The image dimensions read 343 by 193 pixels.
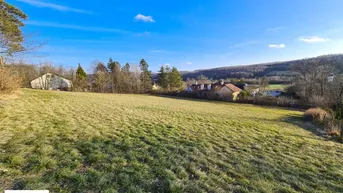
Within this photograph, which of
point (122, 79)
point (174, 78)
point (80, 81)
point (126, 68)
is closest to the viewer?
point (80, 81)

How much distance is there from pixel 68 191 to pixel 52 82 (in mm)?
43103

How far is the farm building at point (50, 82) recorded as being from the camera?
113 ft

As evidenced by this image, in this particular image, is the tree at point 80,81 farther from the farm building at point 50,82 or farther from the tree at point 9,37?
the tree at point 9,37

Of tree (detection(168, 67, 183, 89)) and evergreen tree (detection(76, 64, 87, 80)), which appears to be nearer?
evergreen tree (detection(76, 64, 87, 80))

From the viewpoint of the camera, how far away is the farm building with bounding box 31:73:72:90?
3450 cm

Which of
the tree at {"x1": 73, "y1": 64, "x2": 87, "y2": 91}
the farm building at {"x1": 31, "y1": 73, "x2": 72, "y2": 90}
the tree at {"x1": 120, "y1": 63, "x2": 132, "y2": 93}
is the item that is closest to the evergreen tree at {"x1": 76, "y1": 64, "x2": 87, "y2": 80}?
the tree at {"x1": 73, "y1": 64, "x2": 87, "y2": 91}

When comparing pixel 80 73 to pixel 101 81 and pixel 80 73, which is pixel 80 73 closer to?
pixel 80 73

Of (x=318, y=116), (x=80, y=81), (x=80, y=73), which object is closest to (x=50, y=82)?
(x=80, y=73)

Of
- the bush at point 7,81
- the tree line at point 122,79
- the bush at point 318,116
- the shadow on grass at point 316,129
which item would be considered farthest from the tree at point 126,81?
the bush at point 318,116

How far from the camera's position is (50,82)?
35344mm

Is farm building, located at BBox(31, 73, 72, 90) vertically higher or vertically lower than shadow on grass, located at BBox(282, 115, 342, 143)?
higher

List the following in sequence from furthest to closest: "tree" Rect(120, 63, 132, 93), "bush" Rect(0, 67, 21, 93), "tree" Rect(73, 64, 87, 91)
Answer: "tree" Rect(120, 63, 132, 93)
"tree" Rect(73, 64, 87, 91)
"bush" Rect(0, 67, 21, 93)

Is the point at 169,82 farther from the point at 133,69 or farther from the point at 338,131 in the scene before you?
→ the point at 338,131

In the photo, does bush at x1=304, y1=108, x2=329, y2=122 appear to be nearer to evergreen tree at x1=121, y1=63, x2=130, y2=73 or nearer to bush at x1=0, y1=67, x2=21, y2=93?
bush at x1=0, y1=67, x2=21, y2=93
